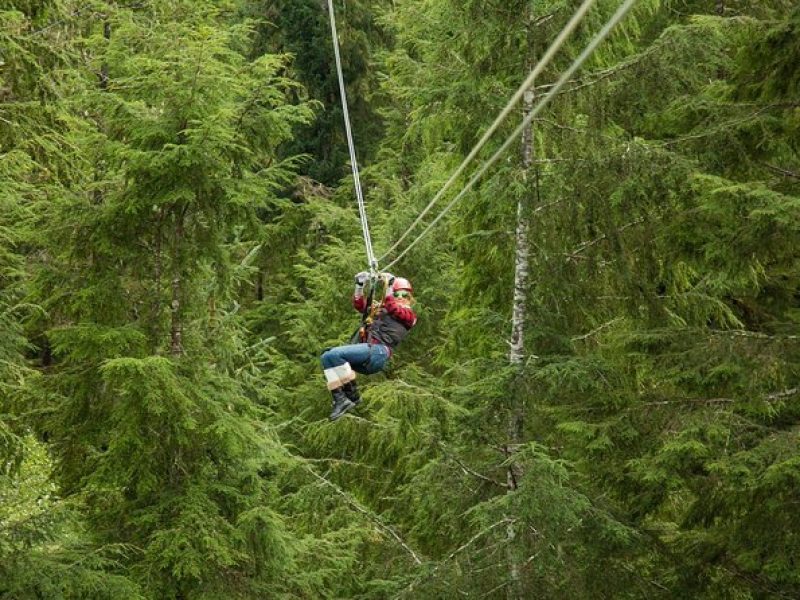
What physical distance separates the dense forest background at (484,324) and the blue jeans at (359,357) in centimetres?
127

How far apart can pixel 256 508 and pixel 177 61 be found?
184 inches

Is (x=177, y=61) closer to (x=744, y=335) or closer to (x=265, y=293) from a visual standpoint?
(x=744, y=335)

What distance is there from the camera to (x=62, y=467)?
39.7 feet

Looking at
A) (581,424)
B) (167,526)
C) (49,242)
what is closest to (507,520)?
(581,424)

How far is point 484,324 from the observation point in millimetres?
11719

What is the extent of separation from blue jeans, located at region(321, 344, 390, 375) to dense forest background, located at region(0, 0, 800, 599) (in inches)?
50.2

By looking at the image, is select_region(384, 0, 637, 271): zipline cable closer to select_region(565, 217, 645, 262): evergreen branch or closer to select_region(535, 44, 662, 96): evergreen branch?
select_region(535, 44, 662, 96): evergreen branch

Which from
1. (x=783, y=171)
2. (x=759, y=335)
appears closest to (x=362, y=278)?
(x=759, y=335)

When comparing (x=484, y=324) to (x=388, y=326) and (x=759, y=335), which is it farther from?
(x=759, y=335)

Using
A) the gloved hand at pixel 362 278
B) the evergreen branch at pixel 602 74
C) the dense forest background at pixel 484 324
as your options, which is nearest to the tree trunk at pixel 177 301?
the dense forest background at pixel 484 324

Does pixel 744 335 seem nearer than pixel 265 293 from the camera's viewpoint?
Yes

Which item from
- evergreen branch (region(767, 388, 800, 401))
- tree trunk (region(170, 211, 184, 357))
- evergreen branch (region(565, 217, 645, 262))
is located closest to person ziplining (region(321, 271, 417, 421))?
evergreen branch (region(565, 217, 645, 262))

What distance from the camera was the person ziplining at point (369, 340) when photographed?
10398 millimetres

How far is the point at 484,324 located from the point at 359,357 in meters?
1.83
